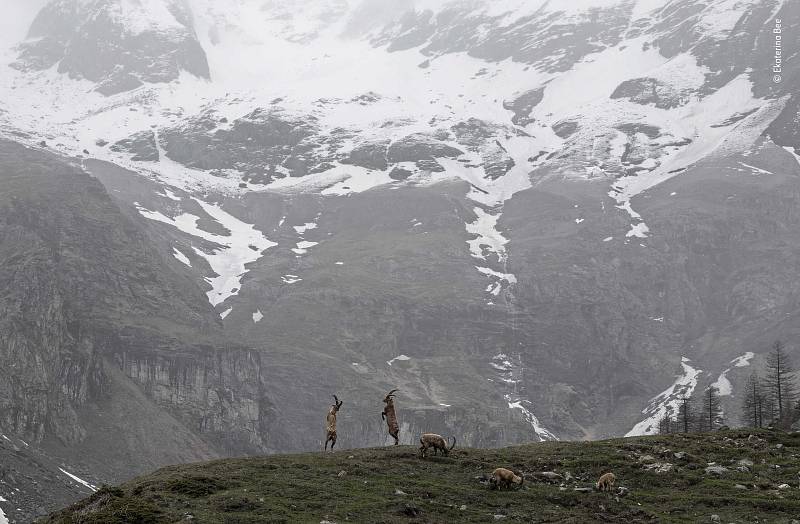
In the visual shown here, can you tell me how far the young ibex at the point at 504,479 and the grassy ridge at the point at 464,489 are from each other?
0.51 m

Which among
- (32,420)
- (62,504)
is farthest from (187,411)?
(62,504)

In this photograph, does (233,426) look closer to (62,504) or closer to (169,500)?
(62,504)

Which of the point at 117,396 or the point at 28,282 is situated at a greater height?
the point at 28,282

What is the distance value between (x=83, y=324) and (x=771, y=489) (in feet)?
586

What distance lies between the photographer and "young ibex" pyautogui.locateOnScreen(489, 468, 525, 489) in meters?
38.2

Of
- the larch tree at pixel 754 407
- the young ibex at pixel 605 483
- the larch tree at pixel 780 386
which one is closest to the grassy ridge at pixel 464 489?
the young ibex at pixel 605 483

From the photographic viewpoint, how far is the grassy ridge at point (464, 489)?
111 feet

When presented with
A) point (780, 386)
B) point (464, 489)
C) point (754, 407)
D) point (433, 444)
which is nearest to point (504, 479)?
point (464, 489)

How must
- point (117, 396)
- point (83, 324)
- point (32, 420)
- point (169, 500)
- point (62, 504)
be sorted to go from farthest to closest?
1. point (83, 324)
2. point (117, 396)
3. point (32, 420)
4. point (62, 504)
5. point (169, 500)

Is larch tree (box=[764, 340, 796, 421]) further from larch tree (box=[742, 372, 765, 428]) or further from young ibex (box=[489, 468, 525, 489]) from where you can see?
young ibex (box=[489, 468, 525, 489])

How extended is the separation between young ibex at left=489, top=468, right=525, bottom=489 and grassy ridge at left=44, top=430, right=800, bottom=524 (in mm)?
512

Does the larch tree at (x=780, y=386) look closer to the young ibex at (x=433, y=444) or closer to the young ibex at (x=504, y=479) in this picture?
the young ibex at (x=433, y=444)

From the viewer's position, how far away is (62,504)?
103000 millimetres

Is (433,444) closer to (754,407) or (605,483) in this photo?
(605,483)
